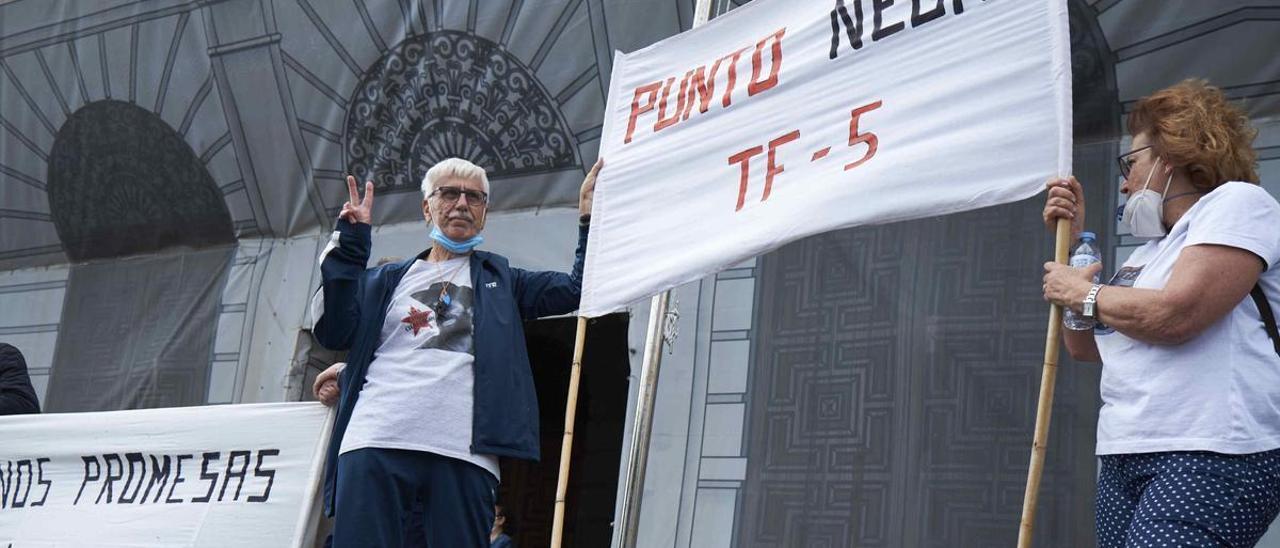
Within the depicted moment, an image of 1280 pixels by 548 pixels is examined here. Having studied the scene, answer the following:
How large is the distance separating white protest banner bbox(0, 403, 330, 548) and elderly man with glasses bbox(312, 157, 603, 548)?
637mm

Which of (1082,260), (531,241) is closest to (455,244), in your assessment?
(531,241)

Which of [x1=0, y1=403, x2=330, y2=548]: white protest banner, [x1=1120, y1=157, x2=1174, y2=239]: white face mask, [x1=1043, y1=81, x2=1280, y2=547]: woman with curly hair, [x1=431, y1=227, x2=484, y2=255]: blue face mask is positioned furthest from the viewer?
[x1=0, y1=403, x2=330, y2=548]: white protest banner

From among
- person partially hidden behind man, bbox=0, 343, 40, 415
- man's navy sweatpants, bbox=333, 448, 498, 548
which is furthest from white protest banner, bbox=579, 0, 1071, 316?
person partially hidden behind man, bbox=0, 343, 40, 415

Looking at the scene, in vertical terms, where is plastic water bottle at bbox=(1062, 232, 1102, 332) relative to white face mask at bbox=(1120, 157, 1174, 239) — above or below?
below

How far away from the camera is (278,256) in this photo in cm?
507

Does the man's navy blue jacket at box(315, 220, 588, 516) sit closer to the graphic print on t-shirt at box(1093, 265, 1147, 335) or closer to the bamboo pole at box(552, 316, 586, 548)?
the bamboo pole at box(552, 316, 586, 548)

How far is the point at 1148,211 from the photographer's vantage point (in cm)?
233

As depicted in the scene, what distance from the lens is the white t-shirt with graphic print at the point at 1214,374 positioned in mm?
2080

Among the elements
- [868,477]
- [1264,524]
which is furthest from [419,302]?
[1264,524]

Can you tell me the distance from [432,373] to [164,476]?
1.36 metres

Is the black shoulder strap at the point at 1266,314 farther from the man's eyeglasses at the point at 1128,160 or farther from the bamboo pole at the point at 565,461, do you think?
the bamboo pole at the point at 565,461

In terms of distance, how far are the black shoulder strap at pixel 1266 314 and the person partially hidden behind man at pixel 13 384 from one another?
3662mm

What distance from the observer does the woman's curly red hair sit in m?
2.28

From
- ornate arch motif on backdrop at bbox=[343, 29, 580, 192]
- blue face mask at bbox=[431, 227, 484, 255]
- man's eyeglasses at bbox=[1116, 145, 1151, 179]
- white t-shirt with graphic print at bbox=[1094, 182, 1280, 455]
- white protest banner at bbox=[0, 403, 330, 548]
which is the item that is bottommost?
white protest banner at bbox=[0, 403, 330, 548]
